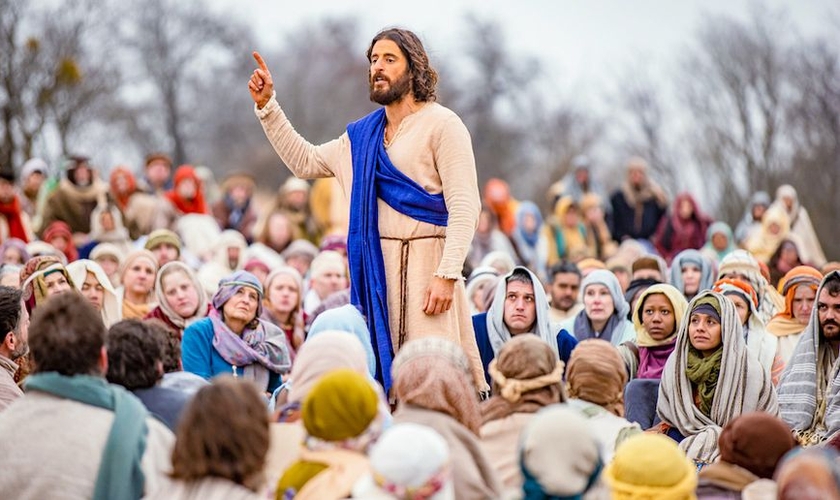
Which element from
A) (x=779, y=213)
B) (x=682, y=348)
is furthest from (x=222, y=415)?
(x=779, y=213)

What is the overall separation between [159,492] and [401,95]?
2.51 metres

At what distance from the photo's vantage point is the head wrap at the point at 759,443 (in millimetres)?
5609

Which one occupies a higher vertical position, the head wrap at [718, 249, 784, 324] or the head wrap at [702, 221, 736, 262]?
the head wrap at [702, 221, 736, 262]

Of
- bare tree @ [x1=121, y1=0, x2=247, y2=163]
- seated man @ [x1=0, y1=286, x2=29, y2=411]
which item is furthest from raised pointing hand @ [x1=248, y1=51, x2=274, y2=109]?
bare tree @ [x1=121, y1=0, x2=247, y2=163]

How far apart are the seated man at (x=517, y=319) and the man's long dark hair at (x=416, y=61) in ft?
5.99

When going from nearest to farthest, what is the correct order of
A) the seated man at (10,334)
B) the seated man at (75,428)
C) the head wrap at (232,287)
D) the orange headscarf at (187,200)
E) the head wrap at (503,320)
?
the seated man at (75,428), the seated man at (10,334), the head wrap at (503,320), the head wrap at (232,287), the orange headscarf at (187,200)

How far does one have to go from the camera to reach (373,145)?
23.0 feet

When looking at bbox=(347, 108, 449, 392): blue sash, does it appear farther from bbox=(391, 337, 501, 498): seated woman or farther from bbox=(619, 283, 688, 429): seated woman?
bbox=(619, 283, 688, 429): seated woman

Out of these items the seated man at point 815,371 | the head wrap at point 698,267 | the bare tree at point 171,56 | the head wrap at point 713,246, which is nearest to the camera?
the seated man at point 815,371

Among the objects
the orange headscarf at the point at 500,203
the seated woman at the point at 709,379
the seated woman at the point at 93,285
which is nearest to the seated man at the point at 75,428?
the seated woman at the point at 709,379

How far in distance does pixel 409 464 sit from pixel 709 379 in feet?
11.2

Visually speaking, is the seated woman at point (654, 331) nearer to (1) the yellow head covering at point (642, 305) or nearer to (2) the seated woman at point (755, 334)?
(1) the yellow head covering at point (642, 305)

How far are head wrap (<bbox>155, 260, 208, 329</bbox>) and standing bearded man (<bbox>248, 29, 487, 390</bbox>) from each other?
109 inches

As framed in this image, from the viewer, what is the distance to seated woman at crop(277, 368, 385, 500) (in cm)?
521
